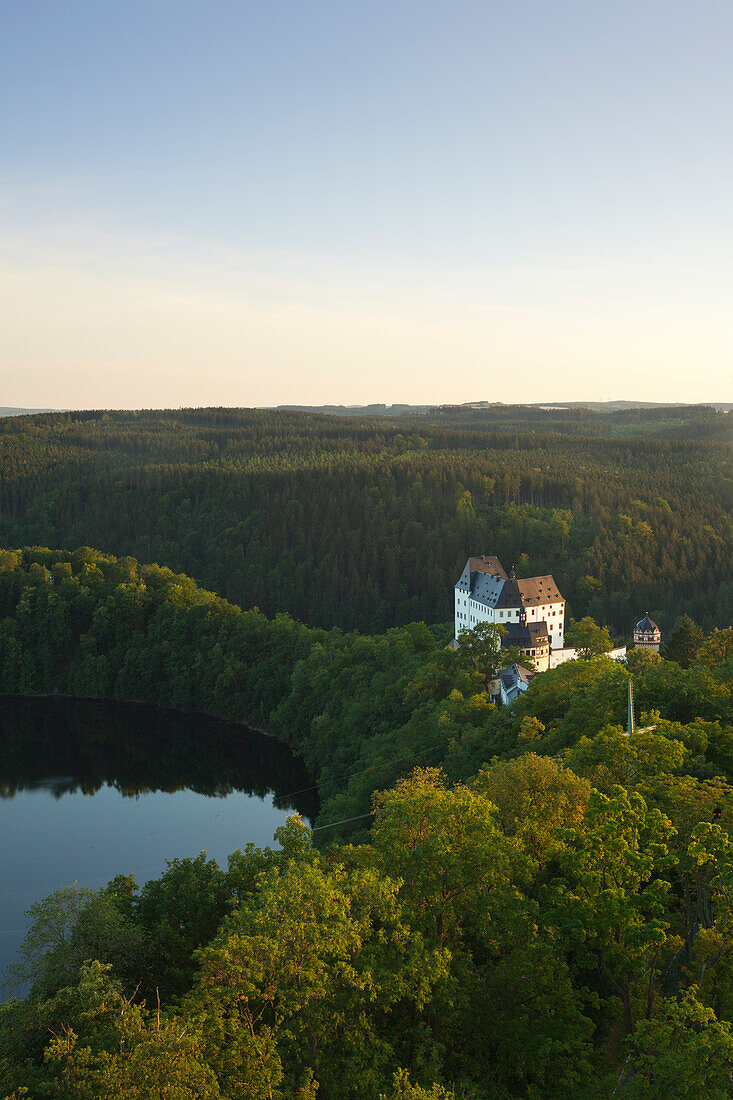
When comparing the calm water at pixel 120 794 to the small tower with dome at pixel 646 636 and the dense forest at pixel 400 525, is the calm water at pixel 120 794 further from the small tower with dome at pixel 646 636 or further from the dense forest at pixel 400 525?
the dense forest at pixel 400 525

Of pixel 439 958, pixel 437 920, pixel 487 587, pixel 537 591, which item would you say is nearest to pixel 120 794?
pixel 487 587

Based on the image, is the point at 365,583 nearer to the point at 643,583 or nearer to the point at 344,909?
the point at 643,583

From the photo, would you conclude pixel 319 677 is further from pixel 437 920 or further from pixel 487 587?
pixel 437 920

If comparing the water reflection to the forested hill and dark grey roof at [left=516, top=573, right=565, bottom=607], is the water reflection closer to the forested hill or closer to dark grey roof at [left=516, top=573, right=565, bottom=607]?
the forested hill

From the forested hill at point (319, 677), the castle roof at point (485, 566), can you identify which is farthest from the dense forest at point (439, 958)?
the castle roof at point (485, 566)

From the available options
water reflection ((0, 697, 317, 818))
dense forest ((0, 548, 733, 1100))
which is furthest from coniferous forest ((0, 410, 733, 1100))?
water reflection ((0, 697, 317, 818))

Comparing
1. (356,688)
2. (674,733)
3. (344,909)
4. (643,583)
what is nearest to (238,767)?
(356,688)
